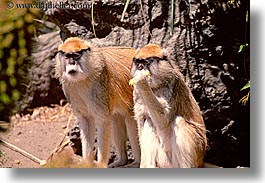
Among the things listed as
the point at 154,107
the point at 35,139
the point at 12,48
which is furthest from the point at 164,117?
the point at 12,48

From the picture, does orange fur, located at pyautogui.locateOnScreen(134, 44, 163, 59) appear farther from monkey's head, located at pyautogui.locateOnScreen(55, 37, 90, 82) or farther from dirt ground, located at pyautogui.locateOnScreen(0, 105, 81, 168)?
dirt ground, located at pyautogui.locateOnScreen(0, 105, 81, 168)

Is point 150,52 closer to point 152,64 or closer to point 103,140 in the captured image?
point 152,64

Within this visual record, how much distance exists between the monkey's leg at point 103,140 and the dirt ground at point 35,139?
0.15 m

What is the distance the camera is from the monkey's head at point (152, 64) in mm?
3350

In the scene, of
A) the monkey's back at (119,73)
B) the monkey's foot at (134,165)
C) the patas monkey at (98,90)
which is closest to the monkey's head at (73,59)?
the patas monkey at (98,90)

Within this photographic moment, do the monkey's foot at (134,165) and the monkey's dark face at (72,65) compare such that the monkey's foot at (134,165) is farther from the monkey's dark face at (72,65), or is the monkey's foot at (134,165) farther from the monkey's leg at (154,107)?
the monkey's dark face at (72,65)

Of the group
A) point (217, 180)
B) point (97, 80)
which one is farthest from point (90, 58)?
point (217, 180)

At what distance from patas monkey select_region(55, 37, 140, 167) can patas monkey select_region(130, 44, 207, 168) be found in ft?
0.64

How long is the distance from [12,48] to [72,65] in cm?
49

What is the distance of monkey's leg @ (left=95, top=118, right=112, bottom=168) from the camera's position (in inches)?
140

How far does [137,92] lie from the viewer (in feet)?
Answer: 11.2

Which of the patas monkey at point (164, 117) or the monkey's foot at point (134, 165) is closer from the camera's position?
the patas monkey at point (164, 117)

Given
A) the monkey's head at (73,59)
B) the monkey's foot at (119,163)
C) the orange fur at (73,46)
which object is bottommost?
the monkey's foot at (119,163)

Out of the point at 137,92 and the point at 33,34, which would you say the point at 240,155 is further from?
the point at 33,34
